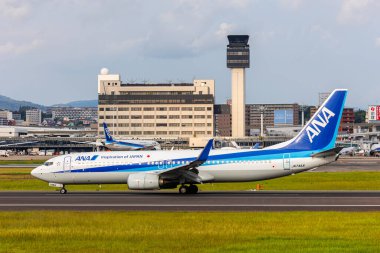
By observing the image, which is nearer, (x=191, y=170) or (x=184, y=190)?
(x=191, y=170)

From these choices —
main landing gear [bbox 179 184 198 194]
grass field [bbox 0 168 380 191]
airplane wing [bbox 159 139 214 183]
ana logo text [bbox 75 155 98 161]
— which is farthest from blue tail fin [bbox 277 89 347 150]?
ana logo text [bbox 75 155 98 161]

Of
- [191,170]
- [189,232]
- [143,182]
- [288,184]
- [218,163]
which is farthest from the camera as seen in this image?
[288,184]

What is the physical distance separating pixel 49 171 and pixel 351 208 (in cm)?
2364

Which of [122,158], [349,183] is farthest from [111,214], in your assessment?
[349,183]

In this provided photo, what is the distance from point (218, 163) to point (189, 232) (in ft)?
72.8

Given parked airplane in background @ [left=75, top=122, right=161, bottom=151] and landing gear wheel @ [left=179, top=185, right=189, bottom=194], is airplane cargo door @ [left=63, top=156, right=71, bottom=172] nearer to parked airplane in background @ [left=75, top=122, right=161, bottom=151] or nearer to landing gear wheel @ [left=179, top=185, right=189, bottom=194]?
landing gear wheel @ [left=179, top=185, right=189, bottom=194]

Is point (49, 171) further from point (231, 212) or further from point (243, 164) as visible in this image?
point (231, 212)

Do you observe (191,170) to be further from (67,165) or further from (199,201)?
(67,165)

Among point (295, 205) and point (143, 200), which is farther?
point (143, 200)

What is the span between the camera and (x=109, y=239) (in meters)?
26.9

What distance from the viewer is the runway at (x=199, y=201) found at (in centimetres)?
3912

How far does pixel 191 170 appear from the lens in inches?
1959

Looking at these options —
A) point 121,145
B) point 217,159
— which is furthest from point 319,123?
point 121,145

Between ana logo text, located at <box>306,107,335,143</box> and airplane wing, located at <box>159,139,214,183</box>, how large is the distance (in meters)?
6.98
